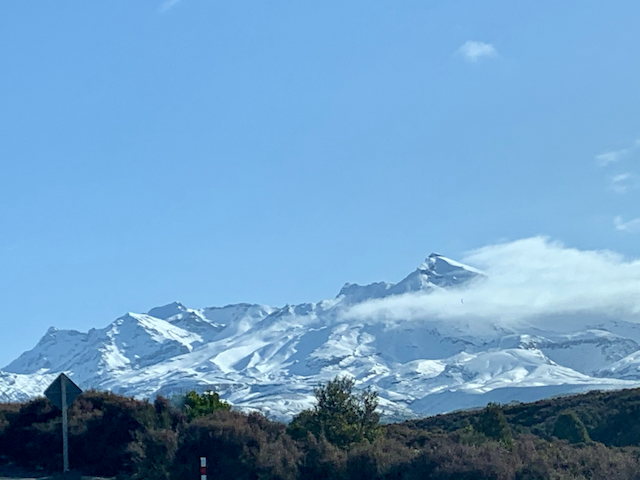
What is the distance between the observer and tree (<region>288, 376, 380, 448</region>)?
969 inches

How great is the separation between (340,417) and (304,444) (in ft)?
12.2

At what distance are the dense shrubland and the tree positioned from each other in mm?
31

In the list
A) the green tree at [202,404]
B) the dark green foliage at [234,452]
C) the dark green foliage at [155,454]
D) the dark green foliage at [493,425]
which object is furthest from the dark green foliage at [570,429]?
the dark green foliage at [155,454]

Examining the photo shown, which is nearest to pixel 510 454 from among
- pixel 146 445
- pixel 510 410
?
pixel 146 445

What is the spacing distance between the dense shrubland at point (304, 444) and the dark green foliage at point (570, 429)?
52 millimetres

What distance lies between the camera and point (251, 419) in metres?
25.7

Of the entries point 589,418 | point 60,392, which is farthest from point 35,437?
point 589,418

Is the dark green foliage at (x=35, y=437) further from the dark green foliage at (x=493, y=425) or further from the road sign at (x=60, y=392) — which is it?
the dark green foliage at (x=493, y=425)

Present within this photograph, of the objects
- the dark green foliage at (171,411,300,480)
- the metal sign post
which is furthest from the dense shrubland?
the metal sign post

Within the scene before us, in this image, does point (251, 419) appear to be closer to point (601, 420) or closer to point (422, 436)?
point (422, 436)

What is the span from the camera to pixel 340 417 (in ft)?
83.2

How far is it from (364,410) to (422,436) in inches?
114

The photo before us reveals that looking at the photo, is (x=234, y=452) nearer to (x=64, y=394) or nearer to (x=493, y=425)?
(x=64, y=394)

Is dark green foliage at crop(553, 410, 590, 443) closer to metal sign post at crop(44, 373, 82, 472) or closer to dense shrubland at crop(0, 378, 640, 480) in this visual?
dense shrubland at crop(0, 378, 640, 480)
